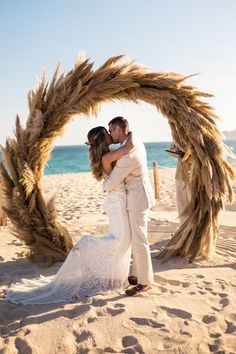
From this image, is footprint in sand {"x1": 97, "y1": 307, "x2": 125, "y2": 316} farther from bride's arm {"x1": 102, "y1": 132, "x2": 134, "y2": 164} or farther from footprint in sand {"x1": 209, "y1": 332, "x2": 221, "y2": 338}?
bride's arm {"x1": 102, "y1": 132, "x2": 134, "y2": 164}

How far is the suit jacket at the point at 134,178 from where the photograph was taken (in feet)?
12.9

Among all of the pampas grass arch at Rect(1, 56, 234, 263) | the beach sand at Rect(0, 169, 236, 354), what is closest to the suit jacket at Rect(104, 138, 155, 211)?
the beach sand at Rect(0, 169, 236, 354)

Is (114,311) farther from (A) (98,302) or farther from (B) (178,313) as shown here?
(B) (178,313)

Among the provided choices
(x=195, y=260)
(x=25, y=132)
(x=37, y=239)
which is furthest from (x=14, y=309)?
(x=195, y=260)

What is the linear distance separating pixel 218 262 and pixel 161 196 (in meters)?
7.09

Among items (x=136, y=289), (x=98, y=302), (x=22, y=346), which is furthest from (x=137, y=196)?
(x=22, y=346)

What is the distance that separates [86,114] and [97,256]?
6.33ft

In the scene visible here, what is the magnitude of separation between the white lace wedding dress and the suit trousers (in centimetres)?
7

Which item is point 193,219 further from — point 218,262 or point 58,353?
point 58,353

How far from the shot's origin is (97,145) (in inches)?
156

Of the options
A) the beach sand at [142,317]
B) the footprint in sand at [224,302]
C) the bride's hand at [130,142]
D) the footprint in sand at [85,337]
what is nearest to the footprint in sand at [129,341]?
the beach sand at [142,317]

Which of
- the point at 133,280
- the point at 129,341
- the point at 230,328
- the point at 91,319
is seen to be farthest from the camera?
the point at 133,280

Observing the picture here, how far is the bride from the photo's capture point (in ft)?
13.0

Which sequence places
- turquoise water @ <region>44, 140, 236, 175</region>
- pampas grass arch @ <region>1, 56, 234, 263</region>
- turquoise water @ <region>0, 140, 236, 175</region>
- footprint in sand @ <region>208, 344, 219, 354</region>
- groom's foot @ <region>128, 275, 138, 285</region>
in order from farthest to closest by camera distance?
turquoise water @ <region>44, 140, 236, 175</region>
turquoise water @ <region>0, 140, 236, 175</region>
pampas grass arch @ <region>1, 56, 234, 263</region>
groom's foot @ <region>128, 275, 138, 285</region>
footprint in sand @ <region>208, 344, 219, 354</region>
